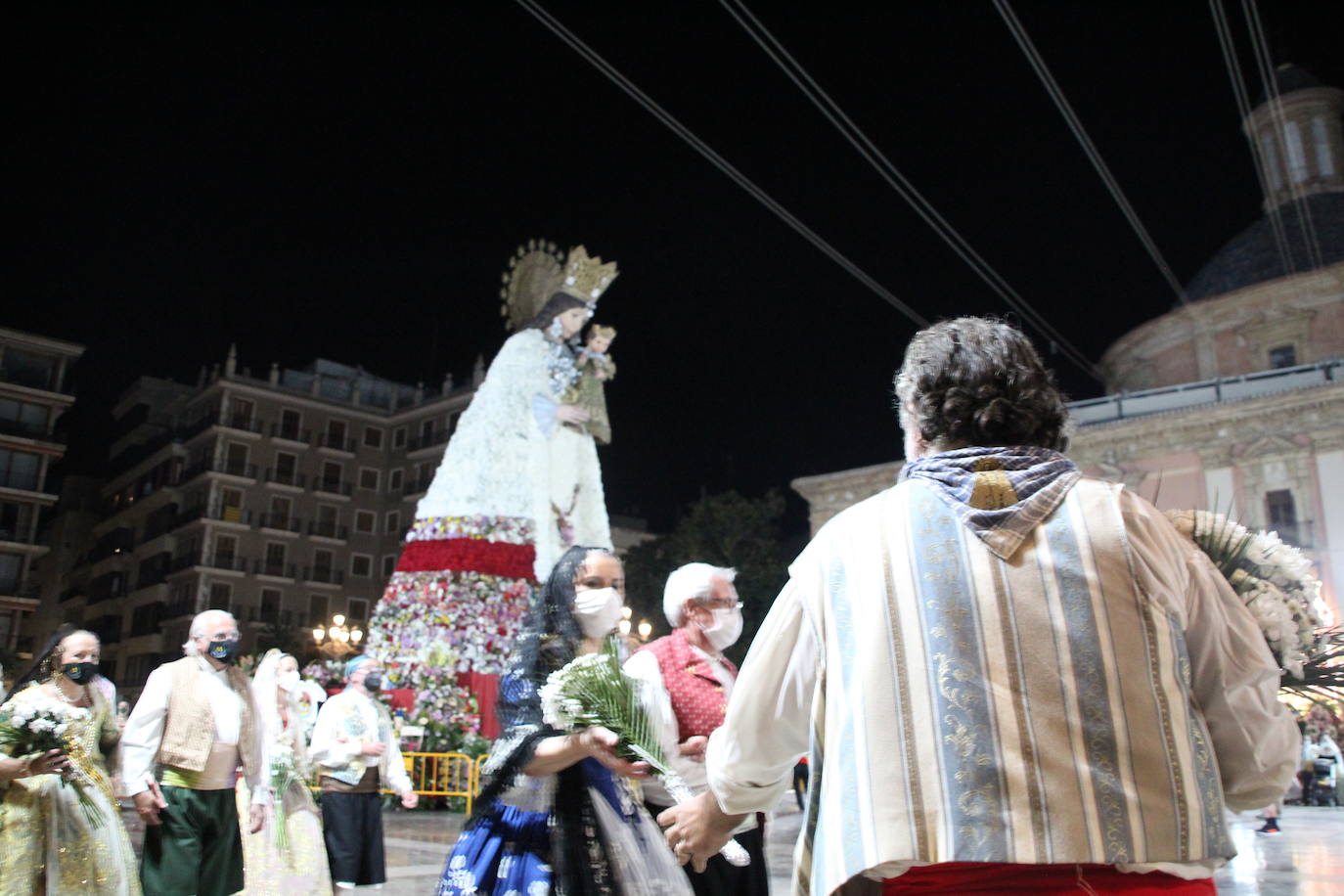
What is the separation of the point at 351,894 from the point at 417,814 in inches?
240

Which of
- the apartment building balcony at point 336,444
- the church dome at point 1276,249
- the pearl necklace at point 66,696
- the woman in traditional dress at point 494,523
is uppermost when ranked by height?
the church dome at point 1276,249

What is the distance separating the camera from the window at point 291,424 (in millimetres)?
48156

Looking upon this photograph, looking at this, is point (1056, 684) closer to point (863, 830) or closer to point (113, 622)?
point (863, 830)

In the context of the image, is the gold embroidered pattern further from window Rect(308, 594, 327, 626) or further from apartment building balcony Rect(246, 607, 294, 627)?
window Rect(308, 594, 327, 626)

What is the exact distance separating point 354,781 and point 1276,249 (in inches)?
1359

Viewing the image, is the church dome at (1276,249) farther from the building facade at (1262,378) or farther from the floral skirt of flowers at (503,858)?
the floral skirt of flowers at (503,858)

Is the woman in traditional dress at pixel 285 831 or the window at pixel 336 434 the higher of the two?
the window at pixel 336 434

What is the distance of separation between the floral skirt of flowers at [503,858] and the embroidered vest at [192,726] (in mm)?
2735

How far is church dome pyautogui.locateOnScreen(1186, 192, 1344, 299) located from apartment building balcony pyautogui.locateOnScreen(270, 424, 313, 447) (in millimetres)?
35900

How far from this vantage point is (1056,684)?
1.74 metres

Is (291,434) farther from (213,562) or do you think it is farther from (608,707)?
(608,707)

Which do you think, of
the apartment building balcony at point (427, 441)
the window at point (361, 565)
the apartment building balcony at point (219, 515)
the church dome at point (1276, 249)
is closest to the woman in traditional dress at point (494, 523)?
the church dome at point (1276, 249)

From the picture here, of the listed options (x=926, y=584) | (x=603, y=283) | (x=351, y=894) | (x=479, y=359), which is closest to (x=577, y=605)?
(x=926, y=584)

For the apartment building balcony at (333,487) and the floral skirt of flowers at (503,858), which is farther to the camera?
the apartment building balcony at (333,487)
